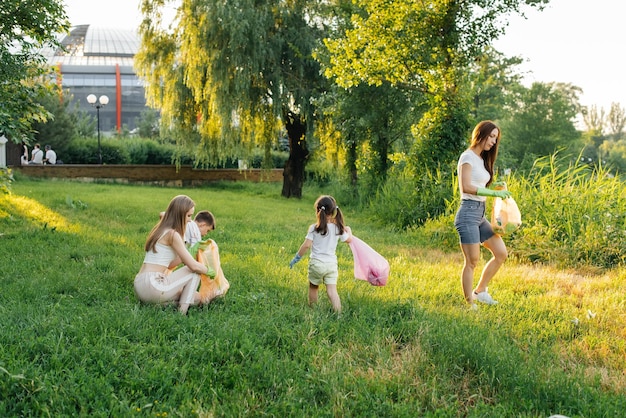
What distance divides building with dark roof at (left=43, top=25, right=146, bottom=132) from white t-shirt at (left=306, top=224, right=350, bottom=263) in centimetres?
6009

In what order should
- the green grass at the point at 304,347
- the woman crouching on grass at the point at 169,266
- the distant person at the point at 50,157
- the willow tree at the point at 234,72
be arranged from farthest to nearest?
1. the distant person at the point at 50,157
2. the willow tree at the point at 234,72
3. the woman crouching on grass at the point at 169,266
4. the green grass at the point at 304,347

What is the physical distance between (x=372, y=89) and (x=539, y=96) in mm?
29410

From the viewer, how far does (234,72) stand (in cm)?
1816

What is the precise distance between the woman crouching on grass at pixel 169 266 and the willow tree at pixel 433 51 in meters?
8.54

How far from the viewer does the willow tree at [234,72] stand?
18.0 metres

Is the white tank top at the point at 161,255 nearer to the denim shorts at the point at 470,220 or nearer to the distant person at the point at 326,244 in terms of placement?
the distant person at the point at 326,244

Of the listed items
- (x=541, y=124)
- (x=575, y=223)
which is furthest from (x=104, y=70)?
(x=575, y=223)

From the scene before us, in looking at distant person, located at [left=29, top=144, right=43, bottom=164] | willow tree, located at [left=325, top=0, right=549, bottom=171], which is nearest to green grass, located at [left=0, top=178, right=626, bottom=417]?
willow tree, located at [left=325, top=0, right=549, bottom=171]

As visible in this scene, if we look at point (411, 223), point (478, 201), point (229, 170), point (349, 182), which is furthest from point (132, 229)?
point (229, 170)

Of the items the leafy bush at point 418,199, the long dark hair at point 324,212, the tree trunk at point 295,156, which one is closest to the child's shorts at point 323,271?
the long dark hair at point 324,212

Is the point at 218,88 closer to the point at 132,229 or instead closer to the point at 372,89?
the point at 372,89

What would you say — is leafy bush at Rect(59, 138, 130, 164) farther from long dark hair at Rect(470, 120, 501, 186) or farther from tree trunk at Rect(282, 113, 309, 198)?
long dark hair at Rect(470, 120, 501, 186)

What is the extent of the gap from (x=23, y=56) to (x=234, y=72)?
10058mm

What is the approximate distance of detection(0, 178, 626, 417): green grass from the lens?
11.0 ft
